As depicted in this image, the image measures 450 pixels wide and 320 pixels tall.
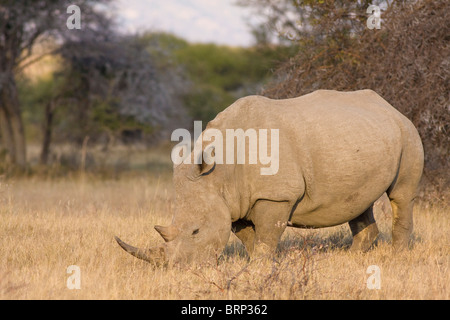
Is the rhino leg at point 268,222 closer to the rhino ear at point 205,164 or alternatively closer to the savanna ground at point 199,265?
the savanna ground at point 199,265

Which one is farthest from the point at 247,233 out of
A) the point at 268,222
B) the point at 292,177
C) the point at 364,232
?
the point at 364,232

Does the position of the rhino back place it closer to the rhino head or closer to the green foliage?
the rhino head

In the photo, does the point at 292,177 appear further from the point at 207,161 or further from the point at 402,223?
the point at 402,223

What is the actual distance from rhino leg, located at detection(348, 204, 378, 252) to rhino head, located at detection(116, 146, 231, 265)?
2194 mm

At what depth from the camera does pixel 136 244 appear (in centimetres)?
693

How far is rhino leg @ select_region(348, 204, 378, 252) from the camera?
22.7 feet

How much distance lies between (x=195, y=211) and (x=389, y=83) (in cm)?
534

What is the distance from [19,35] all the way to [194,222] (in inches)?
483

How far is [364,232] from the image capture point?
7.02 meters

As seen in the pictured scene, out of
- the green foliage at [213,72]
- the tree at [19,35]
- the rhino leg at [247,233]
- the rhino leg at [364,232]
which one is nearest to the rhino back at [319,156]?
the rhino leg at [247,233]

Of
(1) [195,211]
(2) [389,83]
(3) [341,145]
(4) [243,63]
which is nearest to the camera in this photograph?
(1) [195,211]

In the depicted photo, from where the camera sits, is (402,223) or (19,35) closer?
(402,223)
